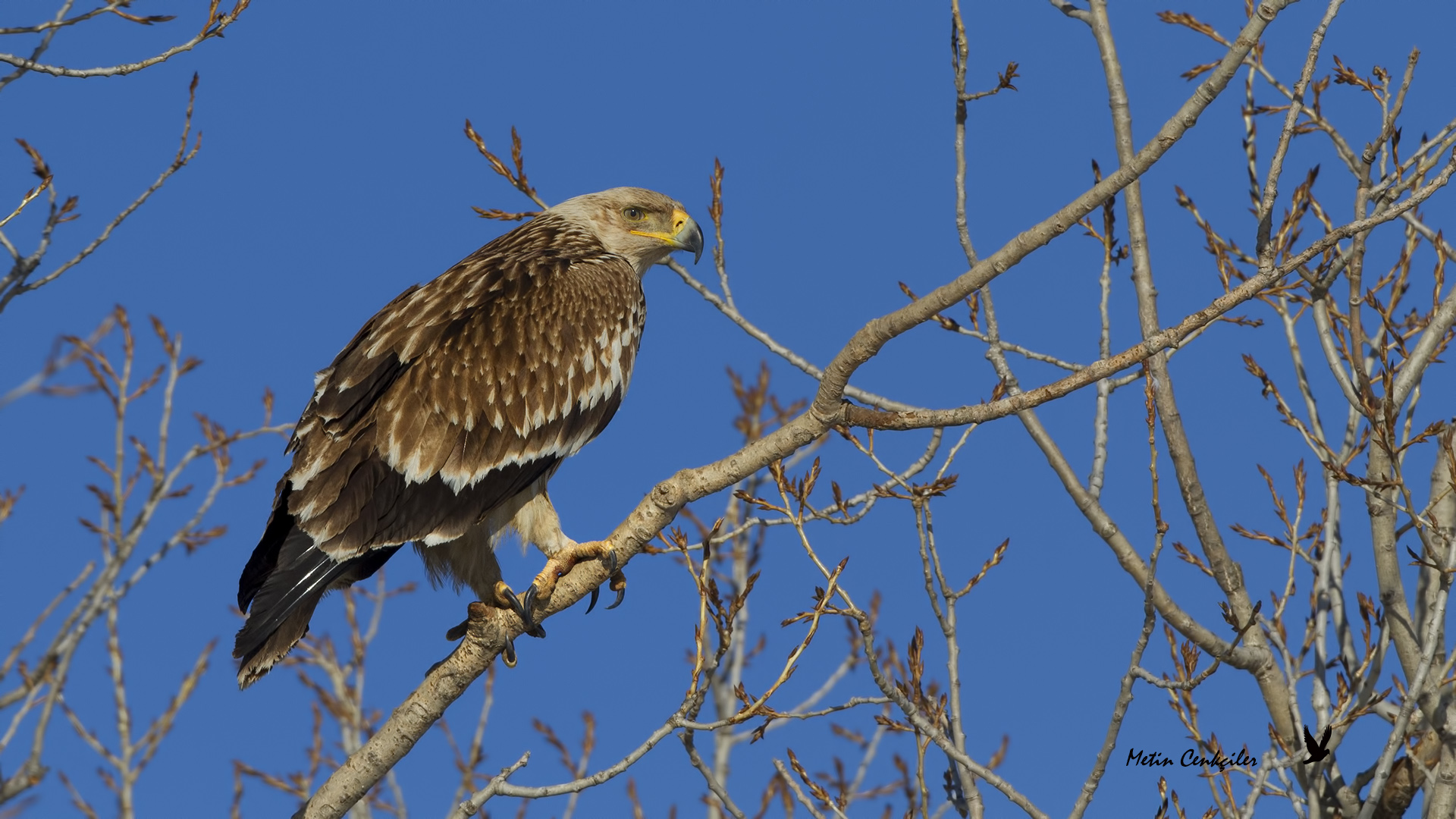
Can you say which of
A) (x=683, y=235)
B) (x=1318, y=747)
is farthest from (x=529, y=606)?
(x=1318, y=747)

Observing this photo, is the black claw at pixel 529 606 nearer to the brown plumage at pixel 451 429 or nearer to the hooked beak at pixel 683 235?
the brown plumage at pixel 451 429

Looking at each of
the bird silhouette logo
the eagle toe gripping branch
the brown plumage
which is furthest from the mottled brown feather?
the bird silhouette logo

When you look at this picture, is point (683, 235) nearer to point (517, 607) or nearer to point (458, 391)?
point (458, 391)

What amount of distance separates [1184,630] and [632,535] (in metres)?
2.67

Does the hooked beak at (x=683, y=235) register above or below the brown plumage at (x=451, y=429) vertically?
above

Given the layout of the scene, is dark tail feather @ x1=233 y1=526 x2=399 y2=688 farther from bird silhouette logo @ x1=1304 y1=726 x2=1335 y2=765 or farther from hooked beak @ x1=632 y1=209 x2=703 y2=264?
bird silhouette logo @ x1=1304 y1=726 x2=1335 y2=765

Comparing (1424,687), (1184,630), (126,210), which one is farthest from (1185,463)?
(126,210)

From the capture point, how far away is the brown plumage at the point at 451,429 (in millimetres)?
5340

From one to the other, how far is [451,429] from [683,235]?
2.32m

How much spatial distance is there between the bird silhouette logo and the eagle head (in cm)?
409

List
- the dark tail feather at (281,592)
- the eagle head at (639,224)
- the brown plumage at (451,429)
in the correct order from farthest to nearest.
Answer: the eagle head at (639,224) → the brown plumage at (451,429) → the dark tail feather at (281,592)

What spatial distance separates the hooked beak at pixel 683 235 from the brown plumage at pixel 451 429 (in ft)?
1.97

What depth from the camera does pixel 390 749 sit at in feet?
17.2

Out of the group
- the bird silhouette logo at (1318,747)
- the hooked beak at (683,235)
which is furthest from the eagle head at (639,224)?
the bird silhouette logo at (1318,747)
